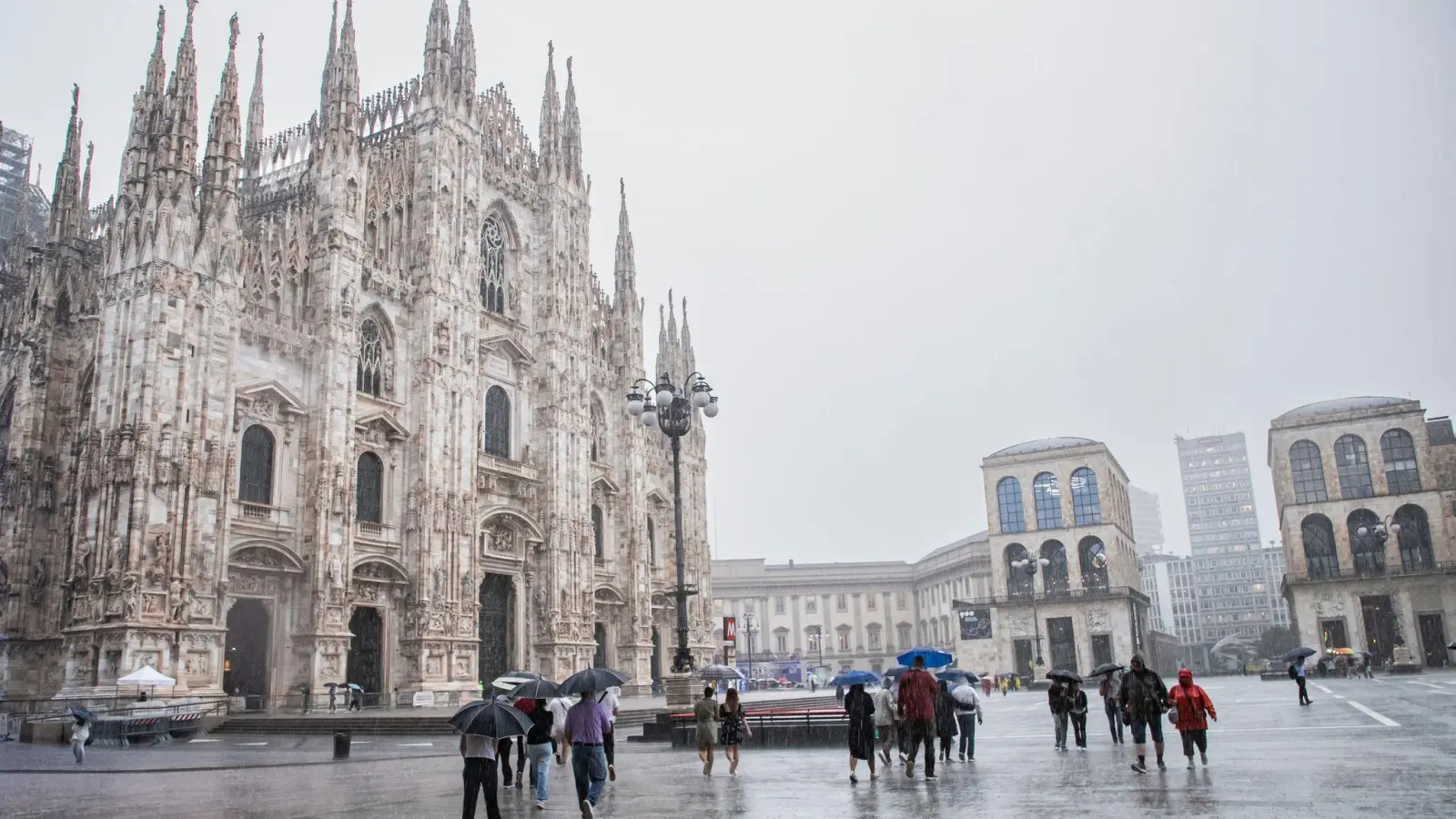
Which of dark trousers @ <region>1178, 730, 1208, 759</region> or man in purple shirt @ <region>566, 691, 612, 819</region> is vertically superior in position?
man in purple shirt @ <region>566, 691, 612, 819</region>

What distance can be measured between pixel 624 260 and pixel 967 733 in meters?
41.0

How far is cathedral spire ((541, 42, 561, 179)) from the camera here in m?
49.5

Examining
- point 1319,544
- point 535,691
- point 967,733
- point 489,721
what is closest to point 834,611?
point 1319,544

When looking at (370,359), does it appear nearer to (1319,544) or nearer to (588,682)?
(588,682)

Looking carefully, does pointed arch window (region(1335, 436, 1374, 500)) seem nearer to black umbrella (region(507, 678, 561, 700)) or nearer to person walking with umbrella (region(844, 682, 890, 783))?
person walking with umbrella (region(844, 682, 890, 783))

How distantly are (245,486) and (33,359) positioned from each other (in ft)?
32.5

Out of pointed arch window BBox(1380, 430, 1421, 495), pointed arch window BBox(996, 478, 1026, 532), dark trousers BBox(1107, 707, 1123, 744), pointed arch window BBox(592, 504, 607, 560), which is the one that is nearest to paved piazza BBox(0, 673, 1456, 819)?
dark trousers BBox(1107, 707, 1123, 744)

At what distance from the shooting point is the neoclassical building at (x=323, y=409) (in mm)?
29750

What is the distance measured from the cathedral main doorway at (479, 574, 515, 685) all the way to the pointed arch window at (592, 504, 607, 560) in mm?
6701

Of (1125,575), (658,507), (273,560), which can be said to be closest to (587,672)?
(273,560)

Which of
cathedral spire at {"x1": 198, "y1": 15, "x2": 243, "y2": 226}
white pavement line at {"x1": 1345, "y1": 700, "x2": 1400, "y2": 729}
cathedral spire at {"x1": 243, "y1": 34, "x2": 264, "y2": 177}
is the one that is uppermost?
cathedral spire at {"x1": 243, "y1": 34, "x2": 264, "y2": 177}

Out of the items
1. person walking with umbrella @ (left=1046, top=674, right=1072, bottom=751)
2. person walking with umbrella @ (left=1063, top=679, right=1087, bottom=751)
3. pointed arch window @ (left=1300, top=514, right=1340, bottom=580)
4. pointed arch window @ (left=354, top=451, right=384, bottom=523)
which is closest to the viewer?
person walking with umbrella @ (left=1046, top=674, right=1072, bottom=751)

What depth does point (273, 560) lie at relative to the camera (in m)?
32.8

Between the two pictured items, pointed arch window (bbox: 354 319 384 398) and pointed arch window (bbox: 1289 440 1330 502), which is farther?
pointed arch window (bbox: 1289 440 1330 502)
